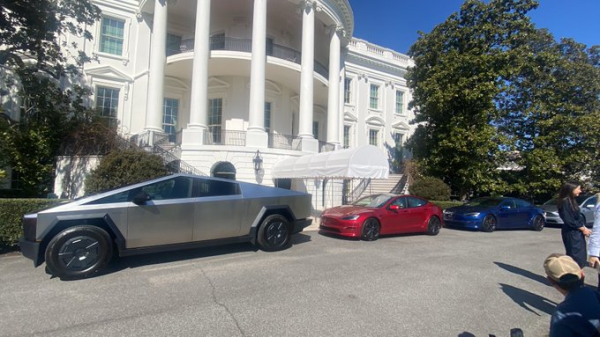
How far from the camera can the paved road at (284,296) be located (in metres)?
3.46

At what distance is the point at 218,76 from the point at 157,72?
346 centimetres

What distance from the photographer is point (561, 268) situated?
7.04 ft

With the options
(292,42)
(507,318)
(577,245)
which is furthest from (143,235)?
(292,42)

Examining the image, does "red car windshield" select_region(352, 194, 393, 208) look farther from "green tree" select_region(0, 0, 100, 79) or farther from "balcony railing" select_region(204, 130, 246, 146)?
"green tree" select_region(0, 0, 100, 79)

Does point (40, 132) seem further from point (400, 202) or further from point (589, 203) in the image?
point (589, 203)

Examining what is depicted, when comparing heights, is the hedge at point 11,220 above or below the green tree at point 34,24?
below

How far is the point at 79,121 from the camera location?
13.9 metres

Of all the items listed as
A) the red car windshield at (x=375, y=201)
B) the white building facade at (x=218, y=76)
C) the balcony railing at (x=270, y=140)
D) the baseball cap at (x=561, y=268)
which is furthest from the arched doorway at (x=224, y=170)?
the baseball cap at (x=561, y=268)

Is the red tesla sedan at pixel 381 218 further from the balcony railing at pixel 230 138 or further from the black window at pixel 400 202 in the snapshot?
the balcony railing at pixel 230 138

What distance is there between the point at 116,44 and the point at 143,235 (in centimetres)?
1664

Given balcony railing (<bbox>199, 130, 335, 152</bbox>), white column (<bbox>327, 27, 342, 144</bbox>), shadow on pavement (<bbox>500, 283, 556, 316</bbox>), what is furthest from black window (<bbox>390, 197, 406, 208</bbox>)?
white column (<bbox>327, 27, 342, 144</bbox>)

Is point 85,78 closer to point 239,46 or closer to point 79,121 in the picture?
point 79,121

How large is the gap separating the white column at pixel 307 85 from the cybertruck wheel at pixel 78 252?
11863 millimetres

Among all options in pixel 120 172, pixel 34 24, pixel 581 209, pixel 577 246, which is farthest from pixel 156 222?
pixel 581 209
